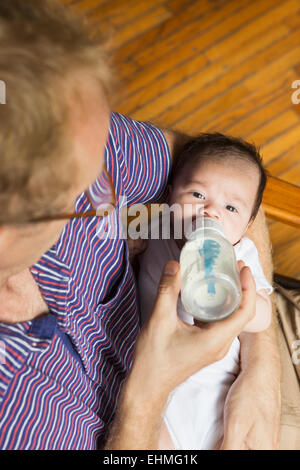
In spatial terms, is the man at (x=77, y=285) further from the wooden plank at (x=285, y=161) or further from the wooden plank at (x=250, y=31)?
the wooden plank at (x=250, y=31)

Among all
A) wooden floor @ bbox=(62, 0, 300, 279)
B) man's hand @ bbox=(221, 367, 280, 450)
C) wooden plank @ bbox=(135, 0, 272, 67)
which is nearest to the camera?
man's hand @ bbox=(221, 367, 280, 450)

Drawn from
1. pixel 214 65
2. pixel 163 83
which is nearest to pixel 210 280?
pixel 163 83

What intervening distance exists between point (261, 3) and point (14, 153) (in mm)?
2543

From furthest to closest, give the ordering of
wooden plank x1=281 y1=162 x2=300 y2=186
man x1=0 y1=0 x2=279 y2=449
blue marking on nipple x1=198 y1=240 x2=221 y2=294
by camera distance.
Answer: wooden plank x1=281 y1=162 x2=300 y2=186 < blue marking on nipple x1=198 y1=240 x2=221 y2=294 < man x1=0 y1=0 x2=279 y2=449

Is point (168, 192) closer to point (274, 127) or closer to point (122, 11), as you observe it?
point (274, 127)

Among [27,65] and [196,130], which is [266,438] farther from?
[196,130]

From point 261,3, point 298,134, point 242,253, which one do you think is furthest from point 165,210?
point 261,3

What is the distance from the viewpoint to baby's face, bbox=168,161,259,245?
4.13 ft

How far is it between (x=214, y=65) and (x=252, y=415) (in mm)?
1909

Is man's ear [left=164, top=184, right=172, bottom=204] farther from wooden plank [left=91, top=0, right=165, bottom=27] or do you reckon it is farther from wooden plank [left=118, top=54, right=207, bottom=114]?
wooden plank [left=91, top=0, right=165, bottom=27]

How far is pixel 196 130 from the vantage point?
2326 millimetres

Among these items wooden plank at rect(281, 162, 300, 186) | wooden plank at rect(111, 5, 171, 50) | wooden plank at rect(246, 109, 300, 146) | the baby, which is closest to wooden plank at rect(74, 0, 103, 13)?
wooden plank at rect(111, 5, 171, 50)

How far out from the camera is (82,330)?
3.11 feet

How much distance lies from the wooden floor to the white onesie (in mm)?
1101
